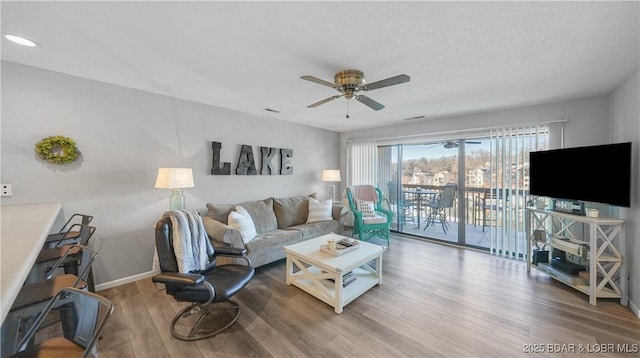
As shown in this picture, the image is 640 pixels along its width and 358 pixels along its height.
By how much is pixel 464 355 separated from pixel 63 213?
3.91 m

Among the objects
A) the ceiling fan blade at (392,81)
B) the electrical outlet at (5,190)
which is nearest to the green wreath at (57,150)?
the electrical outlet at (5,190)

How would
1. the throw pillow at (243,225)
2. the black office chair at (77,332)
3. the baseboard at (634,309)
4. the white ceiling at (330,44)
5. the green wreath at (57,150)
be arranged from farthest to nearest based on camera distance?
the throw pillow at (243,225) < the green wreath at (57,150) < the baseboard at (634,309) < the white ceiling at (330,44) < the black office chair at (77,332)

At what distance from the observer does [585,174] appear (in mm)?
2525

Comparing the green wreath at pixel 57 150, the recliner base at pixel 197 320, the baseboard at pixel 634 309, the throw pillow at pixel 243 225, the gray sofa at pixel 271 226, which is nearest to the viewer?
the recliner base at pixel 197 320

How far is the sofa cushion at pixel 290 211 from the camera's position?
13.0 ft

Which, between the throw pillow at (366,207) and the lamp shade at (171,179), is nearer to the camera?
the lamp shade at (171,179)

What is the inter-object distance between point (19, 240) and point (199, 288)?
3.47ft

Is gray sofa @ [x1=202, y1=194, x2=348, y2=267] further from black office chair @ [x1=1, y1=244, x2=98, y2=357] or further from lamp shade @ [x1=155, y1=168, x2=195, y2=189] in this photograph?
black office chair @ [x1=1, y1=244, x2=98, y2=357]

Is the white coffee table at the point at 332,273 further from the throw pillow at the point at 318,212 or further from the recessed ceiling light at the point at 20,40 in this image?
the recessed ceiling light at the point at 20,40

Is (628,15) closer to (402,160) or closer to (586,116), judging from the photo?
(586,116)

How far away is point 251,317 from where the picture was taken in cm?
218

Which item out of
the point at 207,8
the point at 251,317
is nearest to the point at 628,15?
the point at 207,8

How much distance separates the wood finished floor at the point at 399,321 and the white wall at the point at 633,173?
30 centimetres

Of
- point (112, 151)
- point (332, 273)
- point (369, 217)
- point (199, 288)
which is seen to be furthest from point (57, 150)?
point (369, 217)
